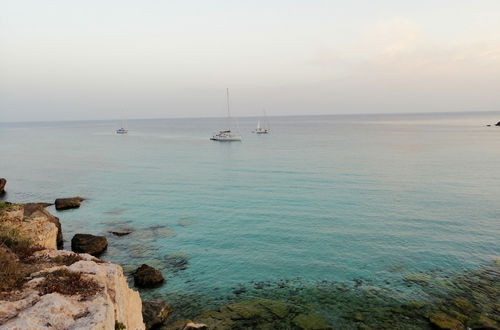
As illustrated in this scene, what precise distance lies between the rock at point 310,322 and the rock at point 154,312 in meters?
8.43

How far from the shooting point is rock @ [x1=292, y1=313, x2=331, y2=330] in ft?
67.1

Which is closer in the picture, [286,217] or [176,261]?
[176,261]

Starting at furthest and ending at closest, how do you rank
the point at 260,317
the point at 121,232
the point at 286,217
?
the point at 286,217, the point at 121,232, the point at 260,317

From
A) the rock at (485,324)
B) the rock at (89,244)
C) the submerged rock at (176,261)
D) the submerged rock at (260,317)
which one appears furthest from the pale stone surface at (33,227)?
the rock at (485,324)

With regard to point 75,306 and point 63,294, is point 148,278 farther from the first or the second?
point 75,306

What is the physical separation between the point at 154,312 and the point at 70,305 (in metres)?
10.0

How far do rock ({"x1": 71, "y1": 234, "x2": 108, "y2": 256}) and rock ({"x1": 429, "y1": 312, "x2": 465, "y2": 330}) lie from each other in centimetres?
2877

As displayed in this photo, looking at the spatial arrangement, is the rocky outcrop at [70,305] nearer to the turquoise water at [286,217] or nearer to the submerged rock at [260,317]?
the submerged rock at [260,317]

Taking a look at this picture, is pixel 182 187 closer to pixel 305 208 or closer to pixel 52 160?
pixel 305 208

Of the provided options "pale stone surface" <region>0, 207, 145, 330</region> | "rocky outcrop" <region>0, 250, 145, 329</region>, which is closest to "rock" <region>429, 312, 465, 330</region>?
"pale stone surface" <region>0, 207, 145, 330</region>

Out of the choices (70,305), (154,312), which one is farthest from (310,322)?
(70,305)

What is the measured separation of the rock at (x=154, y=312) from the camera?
20281mm

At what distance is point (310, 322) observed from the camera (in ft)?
68.7

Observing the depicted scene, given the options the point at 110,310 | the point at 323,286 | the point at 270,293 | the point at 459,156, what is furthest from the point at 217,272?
the point at 459,156
